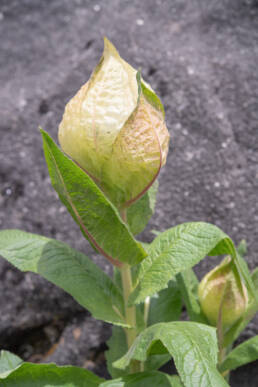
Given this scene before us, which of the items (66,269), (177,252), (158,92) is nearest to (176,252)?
(177,252)

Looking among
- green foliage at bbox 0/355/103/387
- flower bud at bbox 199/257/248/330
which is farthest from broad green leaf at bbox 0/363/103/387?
flower bud at bbox 199/257/248/330

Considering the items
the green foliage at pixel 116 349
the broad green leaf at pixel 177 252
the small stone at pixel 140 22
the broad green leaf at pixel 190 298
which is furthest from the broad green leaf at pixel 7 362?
the small stone at pixel 140 22

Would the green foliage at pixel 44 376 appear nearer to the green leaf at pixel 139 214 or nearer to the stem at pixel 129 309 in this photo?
the stem at pixel 129 309

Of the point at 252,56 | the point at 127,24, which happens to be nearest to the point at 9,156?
the point at 127,24

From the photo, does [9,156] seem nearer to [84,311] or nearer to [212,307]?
[84,311]

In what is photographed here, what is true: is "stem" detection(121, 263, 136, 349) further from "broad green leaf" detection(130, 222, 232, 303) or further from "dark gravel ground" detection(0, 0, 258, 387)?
"dark gravel ground" detection(0, 0, 258, 387)

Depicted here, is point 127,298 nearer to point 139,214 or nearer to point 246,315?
point 139,214
